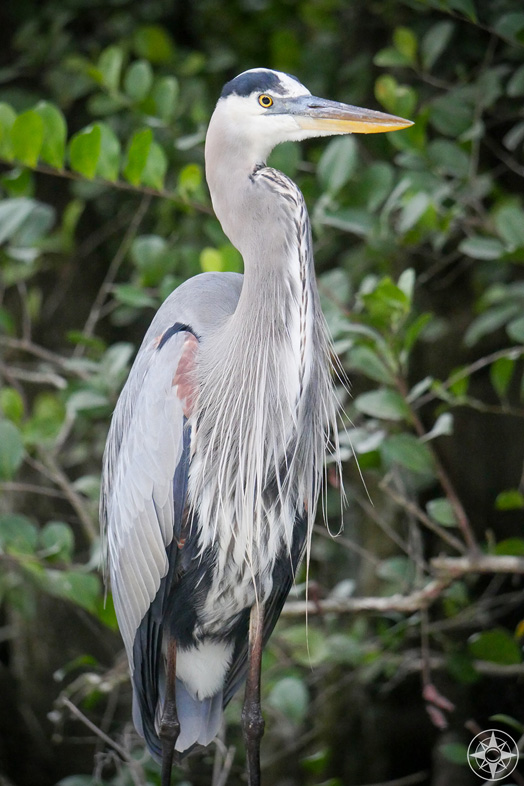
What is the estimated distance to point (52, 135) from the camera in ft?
8.67

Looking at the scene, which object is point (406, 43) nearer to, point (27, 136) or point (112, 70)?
point (112, 70)

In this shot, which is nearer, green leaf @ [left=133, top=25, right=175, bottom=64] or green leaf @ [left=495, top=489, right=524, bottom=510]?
green leaf @ [left=495, top=489, right=524, bottom=510]

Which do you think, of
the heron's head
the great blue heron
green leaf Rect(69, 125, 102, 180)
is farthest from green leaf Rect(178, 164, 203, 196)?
the heron's head

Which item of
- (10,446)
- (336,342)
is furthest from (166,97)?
(10,446)

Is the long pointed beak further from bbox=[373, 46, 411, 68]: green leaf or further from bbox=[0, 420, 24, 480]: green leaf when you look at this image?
bbox=[0, 420, 24, 480]: green leaf

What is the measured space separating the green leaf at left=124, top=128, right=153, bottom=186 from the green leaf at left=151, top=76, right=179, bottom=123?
43 cm

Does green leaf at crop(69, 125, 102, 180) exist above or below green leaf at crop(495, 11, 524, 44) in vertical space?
above

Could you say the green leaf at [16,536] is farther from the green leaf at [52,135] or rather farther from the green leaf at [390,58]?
the green leaf at [390,58]

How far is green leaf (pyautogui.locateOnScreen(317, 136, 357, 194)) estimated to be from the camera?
2.75 meters

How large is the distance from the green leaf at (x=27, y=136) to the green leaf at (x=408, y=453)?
1.31 metres

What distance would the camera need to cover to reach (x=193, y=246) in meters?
3.95

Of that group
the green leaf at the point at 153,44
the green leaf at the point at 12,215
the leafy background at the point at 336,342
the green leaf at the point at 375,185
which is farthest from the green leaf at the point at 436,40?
the green leaf at the point at 12,215

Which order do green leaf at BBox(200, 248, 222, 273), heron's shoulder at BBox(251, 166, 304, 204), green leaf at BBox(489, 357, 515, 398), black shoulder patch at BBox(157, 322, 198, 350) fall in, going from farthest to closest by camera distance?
green leaf at BBox(200, 248, 222, 273)
green leaf at BBox(489, 357, 515, 398)
black shoulder patch at BBox(157, 322, 198, 350)
heron's shoulder at BBox(251, 166, 304, 204)

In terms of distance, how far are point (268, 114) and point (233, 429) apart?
0.75 metres
